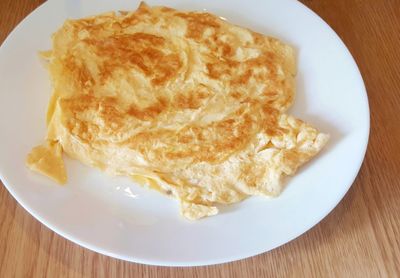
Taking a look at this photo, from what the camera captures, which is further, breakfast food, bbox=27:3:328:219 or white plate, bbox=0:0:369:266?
breakfast food, bbox=27:3:328:219

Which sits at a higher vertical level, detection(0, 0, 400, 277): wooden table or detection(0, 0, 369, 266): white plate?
detection(0, 0, 369, 266): white plate

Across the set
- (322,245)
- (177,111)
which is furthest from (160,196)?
(322,245)

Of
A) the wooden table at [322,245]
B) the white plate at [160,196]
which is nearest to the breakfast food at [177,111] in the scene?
the white plate at [160,196]

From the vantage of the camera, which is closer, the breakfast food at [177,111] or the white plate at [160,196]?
the white plate at [160,196]

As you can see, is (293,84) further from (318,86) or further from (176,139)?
(176,139)

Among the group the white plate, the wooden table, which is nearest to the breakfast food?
the white plate

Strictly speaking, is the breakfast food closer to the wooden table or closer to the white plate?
the white plate

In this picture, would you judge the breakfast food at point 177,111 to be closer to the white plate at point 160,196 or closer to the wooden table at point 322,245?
the white plate at point 160,196
